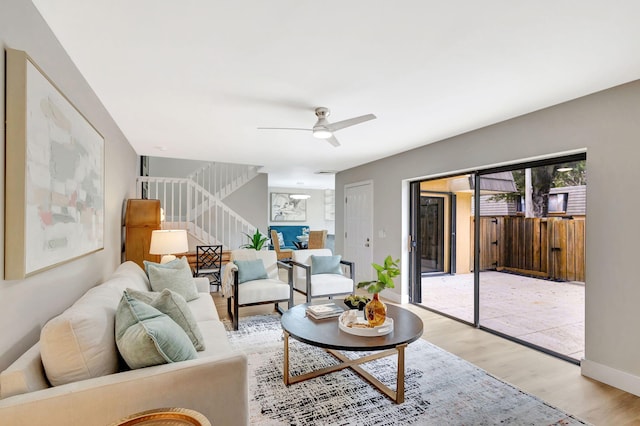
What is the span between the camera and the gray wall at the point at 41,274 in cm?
132

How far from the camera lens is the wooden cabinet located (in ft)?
12.6

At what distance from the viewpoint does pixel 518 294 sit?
4.69 meters

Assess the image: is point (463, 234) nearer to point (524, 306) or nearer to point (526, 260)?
point (526, 260)

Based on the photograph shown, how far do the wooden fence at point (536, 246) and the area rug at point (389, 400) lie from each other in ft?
7.58

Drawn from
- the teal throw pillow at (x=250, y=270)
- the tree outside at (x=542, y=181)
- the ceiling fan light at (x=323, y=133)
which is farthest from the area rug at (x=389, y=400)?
the tree outside at (x=542, y=181)

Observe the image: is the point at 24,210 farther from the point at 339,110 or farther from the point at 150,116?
the point at 339,110

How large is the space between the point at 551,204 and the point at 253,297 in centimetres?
370

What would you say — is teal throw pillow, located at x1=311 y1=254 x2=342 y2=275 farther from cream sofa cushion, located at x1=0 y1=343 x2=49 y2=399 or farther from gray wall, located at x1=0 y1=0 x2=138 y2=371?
cream sofa cushion, located at x1=0 y1=343 x2=49 y2=399

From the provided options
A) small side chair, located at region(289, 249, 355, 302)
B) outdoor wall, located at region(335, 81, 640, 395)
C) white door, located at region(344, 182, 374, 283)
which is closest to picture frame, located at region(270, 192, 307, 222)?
white door, located at region(344, 182, 374, 283)

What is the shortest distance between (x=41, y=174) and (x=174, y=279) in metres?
1.65

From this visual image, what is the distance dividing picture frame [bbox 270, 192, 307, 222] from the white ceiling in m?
7.49

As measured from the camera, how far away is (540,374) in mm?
2609

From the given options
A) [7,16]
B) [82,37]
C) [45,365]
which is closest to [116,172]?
[82,37]

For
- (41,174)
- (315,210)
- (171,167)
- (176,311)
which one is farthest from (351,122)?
(315,210)
